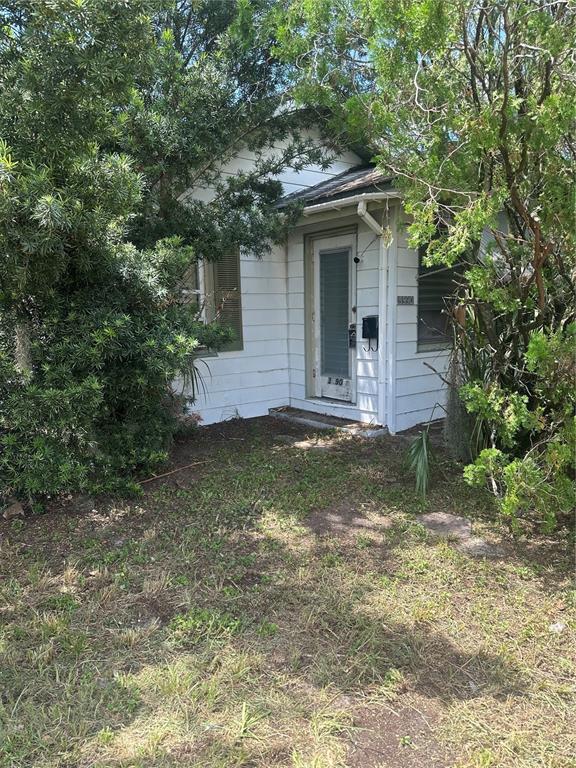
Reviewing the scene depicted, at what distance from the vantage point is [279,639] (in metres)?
2.50

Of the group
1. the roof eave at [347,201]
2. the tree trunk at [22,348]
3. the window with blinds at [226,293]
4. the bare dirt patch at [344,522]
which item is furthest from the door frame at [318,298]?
the tree trunk at [22,348]

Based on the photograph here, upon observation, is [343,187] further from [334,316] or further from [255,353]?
[255,353]

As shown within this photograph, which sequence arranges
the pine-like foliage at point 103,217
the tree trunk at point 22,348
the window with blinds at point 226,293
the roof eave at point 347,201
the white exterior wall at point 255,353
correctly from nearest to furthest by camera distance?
the pine-like foliage at point 103,217 → the tree trunk at point 22,348 → the roof eave at point 347,201 → the window with blinds at point 226,293 → the white exterior wall at point 255,353

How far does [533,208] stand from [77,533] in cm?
371

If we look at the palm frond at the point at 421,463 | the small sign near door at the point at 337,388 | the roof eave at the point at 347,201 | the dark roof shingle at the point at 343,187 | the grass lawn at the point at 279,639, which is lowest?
the grass lawn at the point at 279,639

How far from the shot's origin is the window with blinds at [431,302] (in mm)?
5941

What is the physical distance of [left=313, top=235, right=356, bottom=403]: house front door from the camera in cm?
613

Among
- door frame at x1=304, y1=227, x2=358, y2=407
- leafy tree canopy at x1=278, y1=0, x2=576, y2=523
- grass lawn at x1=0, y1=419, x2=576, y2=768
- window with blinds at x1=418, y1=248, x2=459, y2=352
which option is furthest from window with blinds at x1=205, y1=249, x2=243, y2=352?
grass lawn at x1=0, y1=419, x2=576, y2=768

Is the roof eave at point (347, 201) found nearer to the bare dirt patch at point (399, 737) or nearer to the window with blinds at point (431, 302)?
the window with blinds at point (431, 302)

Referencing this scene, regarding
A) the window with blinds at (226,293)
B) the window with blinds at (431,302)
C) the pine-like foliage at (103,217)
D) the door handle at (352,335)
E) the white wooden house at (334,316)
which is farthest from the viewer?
the window with blinds at (226,293)

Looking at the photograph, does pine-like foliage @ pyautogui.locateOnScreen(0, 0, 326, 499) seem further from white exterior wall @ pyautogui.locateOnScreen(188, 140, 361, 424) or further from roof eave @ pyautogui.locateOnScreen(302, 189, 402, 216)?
white exterior wall @ pyautogui.locateOnScreen(188, 140, 361, 424)

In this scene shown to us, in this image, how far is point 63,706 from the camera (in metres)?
2.07

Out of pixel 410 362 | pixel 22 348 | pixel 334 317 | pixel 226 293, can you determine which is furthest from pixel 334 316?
pixel 22 348

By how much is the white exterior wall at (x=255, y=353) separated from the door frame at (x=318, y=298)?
0.42m
